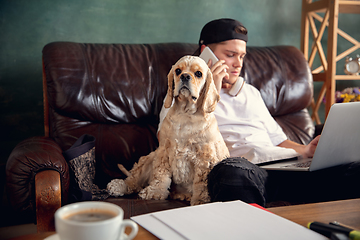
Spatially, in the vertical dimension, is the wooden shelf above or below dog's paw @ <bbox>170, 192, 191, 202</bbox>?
above

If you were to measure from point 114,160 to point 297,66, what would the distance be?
1.56 meters

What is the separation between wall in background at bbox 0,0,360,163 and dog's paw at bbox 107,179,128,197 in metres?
1.12

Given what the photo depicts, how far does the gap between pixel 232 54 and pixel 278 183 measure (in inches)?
33.2

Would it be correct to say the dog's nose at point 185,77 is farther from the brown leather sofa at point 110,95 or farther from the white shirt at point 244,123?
the brown leather sofa at point 110,95

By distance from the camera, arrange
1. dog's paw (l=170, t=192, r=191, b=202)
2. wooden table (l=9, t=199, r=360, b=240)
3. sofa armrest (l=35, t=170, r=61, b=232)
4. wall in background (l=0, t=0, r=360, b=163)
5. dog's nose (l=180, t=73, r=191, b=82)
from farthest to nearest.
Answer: wall in background (l=0, t=0, r=360, b=163)
dog's paw (l=170, t=192, r=191, b=202)
dog's nose (l=180, t=73, r=191, b=82)
sofa armrest (l=35, t=170, r=61, b=232)
wooden table (l=9, t=199, r=360, b=240)

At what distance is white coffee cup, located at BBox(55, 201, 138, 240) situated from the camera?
0.45 m

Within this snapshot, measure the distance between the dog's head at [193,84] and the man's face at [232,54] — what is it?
0.52m

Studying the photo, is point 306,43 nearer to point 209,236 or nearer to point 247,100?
point 247,100

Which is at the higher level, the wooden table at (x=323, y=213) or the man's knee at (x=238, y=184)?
the wooden table at (x=323, y=213)

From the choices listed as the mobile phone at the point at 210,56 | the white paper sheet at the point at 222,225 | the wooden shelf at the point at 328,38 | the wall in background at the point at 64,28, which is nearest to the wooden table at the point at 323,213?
the white paper sheet at the point at 222,225

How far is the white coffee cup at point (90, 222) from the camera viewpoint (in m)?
0.45

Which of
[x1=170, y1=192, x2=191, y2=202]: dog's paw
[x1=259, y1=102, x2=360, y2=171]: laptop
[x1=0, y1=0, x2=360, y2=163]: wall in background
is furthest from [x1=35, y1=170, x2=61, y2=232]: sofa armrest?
[x1=0, y1=0, x2=360, y2=163]: wall in background

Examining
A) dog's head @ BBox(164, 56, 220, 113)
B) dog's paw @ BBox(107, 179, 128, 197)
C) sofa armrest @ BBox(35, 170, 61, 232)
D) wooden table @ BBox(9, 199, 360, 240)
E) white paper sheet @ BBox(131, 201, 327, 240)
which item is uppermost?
dog's head @ BBox(164, 56, 220, 113)

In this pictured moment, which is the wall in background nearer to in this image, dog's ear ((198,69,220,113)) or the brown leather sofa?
the brown leather sofa
